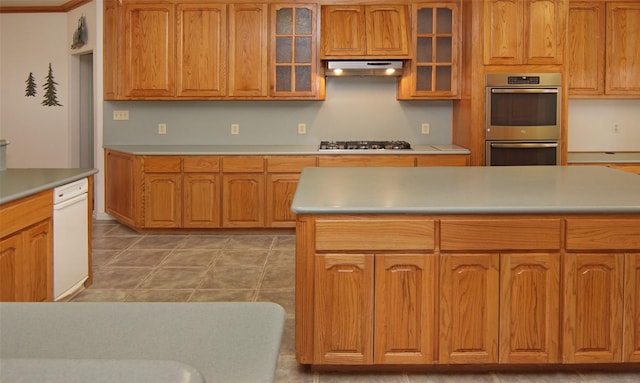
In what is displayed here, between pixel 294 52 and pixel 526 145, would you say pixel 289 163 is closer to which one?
pixel 294 52

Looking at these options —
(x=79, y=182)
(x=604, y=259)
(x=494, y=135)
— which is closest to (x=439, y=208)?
(x=604, y=259)

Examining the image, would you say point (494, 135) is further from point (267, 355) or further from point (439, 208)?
point (267, 355)

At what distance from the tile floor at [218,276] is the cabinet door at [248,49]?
1.46 m

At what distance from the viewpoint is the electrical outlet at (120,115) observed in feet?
20.3

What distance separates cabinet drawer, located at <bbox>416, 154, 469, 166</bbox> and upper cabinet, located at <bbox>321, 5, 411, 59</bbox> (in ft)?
3.24

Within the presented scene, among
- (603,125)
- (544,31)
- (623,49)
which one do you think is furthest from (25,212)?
(603,125)

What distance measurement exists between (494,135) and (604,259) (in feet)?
9.51

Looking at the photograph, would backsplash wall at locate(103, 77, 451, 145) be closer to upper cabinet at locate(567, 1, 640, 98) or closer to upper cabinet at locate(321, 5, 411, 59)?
upper cabinet at locate(321, 5, 411, 59)

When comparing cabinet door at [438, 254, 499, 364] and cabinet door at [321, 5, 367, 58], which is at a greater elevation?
cabinet door at [321, 5, 367, 58]

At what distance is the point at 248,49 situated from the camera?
19.0 feet

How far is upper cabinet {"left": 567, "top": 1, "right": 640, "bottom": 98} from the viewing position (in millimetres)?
5480

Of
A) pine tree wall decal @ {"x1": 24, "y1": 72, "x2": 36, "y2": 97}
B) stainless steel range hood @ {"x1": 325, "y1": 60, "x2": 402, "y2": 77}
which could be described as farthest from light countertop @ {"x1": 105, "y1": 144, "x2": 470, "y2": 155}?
pine tree wall decal @ {"x1": 24, "y1": 72, "x2": 36, "y2": 97}

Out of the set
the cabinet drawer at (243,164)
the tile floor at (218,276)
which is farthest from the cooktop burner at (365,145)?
the tile floor at (218,276)

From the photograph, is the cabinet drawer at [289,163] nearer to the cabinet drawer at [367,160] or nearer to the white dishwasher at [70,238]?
the cabinet drawer at [367,160]
